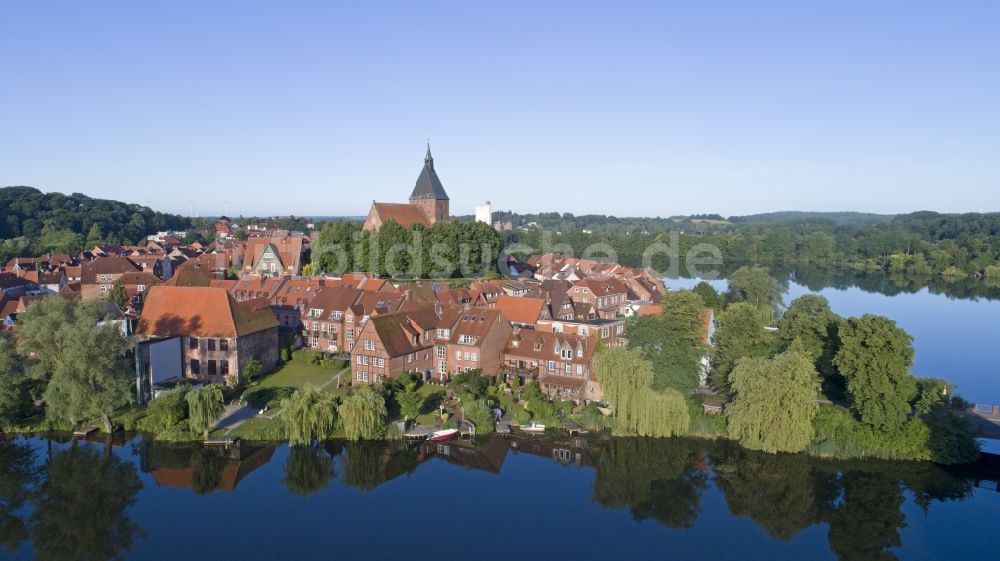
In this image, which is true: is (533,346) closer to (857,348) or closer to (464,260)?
(857,348)

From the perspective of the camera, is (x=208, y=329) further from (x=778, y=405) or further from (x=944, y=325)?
(x=944, y=325)

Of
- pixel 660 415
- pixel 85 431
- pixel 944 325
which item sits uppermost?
pixel 944 325

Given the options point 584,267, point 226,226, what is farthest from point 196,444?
point 226,226

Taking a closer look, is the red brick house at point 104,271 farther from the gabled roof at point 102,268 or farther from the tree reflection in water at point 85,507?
the tree reflection in water at point 85,507

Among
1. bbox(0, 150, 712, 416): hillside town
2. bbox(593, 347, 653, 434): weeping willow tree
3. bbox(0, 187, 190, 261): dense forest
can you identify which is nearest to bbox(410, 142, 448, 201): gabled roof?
bbox(0, 150, 712, 416): hillside town

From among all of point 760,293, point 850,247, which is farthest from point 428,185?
point 850,247

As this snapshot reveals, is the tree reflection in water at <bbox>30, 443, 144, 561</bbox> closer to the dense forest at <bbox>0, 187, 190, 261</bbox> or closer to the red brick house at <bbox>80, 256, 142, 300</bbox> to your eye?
the red brick house at <bbox>80, 256, 142, 300</bbox>
